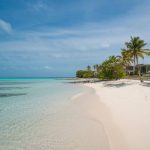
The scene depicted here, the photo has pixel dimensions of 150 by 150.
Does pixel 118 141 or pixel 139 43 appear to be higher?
pixel 139 43

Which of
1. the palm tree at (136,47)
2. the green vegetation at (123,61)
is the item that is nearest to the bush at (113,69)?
the green vegetation at (123,61)

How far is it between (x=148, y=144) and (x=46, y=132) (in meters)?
3.66

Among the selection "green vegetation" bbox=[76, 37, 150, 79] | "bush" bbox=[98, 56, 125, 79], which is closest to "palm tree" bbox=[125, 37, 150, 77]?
"green vegetation" bbox=[76, 37, 150, 79]

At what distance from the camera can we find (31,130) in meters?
8.03

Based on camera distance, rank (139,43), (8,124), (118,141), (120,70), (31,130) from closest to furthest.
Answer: (118,141) → (31,130) → (8,124) → (139,43) → (120,70)

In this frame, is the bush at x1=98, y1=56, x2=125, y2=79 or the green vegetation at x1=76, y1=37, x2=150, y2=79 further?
the bush at x1=98, y1=56, x2=125, y2=79

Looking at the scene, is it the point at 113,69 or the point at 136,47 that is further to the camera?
the point at 113,69

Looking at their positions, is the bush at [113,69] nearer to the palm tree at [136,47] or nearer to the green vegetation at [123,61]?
the green vegetation at [123,61]

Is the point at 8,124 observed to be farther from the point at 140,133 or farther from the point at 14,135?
the point at 140,133

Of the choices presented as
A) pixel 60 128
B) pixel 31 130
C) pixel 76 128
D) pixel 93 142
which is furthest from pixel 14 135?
pixel 93 142

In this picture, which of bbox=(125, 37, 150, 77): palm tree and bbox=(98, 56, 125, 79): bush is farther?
bbox=(98, 56, 125, 79): bush

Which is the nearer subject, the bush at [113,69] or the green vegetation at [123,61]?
the green vegetation at [123,61]

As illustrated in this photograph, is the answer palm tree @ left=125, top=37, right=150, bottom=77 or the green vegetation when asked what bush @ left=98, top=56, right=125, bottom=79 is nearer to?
the green vegetation

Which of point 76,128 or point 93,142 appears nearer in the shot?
point 93,142
